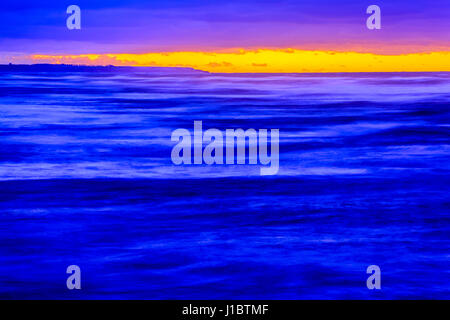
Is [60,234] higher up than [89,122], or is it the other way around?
[89,122]

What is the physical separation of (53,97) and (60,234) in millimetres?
18765

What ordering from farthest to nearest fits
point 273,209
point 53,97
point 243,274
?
point 53,97 → point 273,209 → point 243,274

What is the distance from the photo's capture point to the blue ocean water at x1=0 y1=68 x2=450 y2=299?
5336mm

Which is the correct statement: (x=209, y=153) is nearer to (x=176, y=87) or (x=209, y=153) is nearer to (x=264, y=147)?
(x=264, y=147)

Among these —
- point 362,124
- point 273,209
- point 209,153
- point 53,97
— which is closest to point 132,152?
point 209,153

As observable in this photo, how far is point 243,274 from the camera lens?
18.0ft

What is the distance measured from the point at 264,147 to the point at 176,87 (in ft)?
57.4

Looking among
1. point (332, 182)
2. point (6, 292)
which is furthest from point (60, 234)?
point (332, 182)

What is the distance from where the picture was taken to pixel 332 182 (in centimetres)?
921

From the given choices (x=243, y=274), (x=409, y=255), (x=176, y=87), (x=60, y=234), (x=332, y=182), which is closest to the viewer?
(x=243, y=274)

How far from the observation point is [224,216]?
7285mm

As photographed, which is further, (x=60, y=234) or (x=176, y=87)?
(x=176, y=87)

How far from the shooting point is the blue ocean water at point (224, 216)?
5336 mm
